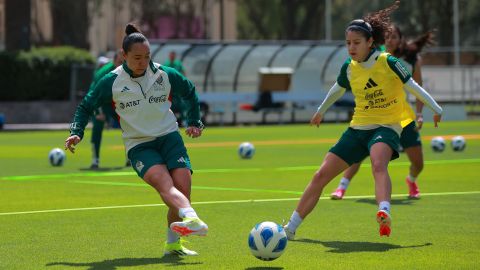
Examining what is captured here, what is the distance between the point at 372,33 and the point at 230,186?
6.43 metres

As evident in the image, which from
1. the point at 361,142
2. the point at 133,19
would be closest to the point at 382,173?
the point at 361,142

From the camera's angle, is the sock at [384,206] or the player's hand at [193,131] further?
the sock at [384,206]

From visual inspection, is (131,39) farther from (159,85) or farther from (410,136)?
(410,136)

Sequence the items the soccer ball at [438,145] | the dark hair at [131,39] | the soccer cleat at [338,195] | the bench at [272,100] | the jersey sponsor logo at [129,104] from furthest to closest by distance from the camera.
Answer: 1. the bench at [272,100]
2. the soccer ball at [438,145]
3. the soccer cleat at [338,195]
4. the jersey sponsor logo at [129,104]
5. the dark hair at [131,39]

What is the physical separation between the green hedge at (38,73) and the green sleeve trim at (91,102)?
34284 mm

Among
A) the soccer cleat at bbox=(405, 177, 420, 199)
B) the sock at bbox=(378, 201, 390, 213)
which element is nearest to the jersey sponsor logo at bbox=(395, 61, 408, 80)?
the sock at bbox=(378, 201, 390, 213)

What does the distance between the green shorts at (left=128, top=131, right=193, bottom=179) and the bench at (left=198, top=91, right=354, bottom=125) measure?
105ft

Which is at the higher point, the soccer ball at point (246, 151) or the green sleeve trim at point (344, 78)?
the green sleeve trim at point (344, 78)

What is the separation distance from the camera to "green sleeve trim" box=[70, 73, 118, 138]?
1012cm

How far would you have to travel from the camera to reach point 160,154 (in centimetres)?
1012

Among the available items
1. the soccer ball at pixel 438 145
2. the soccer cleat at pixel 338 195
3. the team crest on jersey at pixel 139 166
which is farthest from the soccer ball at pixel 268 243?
the soccer ball at pixel 438 145

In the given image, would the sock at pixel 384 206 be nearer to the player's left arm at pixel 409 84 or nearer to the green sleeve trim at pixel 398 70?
the player's left arm at pixel 409 84

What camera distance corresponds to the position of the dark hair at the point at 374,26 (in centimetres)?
1105

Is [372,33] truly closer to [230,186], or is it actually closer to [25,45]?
[230,186]
